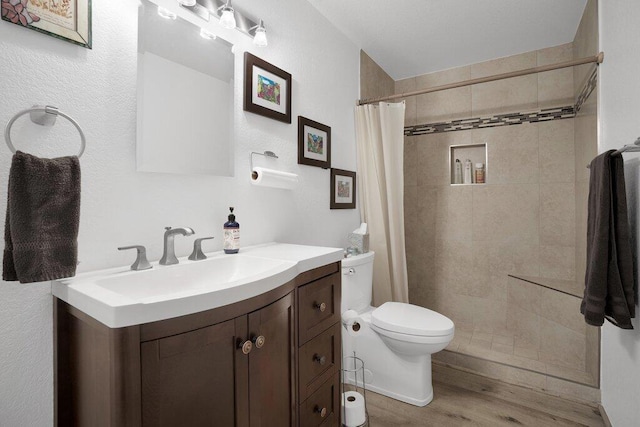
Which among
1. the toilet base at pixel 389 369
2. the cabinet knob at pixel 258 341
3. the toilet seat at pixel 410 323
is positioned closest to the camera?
the cabinet knob at pixel 258 341

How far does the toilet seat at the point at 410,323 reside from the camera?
1763mm

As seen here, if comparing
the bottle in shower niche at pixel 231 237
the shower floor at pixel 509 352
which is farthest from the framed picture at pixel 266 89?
the shower floor at pixel 509 352

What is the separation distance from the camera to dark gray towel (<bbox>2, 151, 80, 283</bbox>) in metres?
0.77

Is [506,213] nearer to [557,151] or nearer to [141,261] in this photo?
[557,151]

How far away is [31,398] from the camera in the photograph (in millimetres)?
916

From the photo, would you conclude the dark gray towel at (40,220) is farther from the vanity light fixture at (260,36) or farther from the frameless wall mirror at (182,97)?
the vanity light fixture at (260,36)

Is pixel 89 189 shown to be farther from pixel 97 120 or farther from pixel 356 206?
pixel 356 206

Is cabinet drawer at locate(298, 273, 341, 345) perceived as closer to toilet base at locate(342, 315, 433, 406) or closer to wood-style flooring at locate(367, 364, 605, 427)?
toilet base at locate(342, 315, 433, 406)

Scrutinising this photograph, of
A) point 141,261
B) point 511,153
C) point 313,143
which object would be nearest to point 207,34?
point 313,143

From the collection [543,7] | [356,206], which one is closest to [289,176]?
[356,206]

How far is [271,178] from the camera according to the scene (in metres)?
1.58

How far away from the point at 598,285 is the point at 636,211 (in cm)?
36

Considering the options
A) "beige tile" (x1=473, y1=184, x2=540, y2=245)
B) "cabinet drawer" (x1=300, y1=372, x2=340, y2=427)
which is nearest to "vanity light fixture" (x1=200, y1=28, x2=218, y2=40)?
"cabinet drawer" (x1=300, y1=372, x2=340, y2=427)

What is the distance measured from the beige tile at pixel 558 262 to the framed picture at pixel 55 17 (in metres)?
3.26
